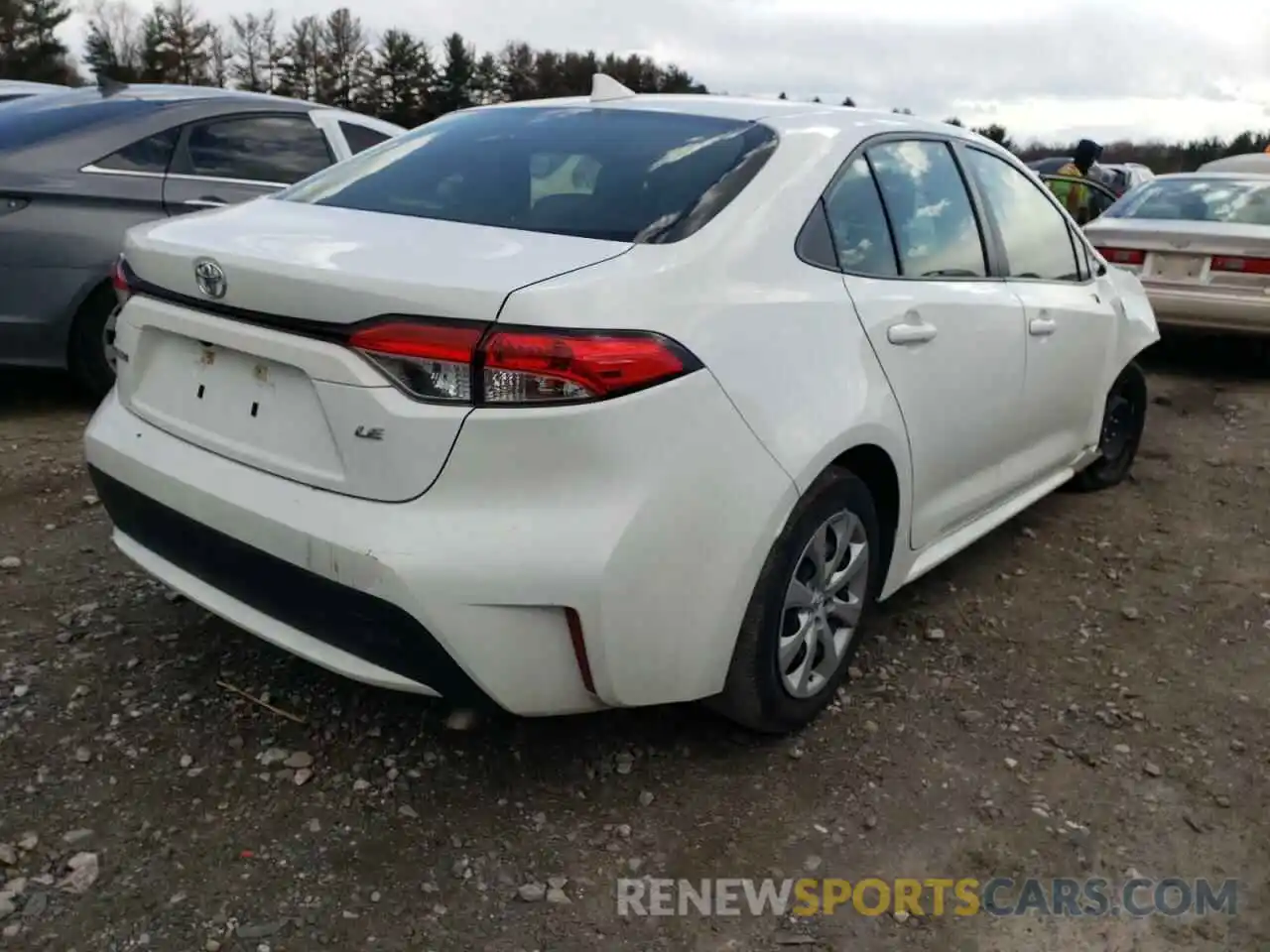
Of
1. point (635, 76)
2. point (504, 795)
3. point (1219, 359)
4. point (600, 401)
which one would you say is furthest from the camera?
point (635, 76)

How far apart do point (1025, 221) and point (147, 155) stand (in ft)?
12.5

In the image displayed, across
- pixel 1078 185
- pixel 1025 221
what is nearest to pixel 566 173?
pixel 1025 221

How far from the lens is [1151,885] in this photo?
2387mm

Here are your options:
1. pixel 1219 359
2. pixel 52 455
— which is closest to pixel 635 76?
pixel 1219 359

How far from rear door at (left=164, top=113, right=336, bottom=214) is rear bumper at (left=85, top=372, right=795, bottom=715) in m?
3.19

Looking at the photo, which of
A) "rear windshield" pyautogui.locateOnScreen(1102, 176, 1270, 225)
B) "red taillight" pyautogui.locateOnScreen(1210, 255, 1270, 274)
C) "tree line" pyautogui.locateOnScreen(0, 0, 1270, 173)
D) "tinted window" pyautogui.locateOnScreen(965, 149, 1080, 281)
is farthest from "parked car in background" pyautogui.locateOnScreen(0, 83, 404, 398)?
"tree line" pyautogui.locateOnScreen(0, 0, 1270, 173)

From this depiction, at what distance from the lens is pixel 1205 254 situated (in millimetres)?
6906

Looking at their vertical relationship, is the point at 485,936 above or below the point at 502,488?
below

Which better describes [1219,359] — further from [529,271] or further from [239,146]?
[529,271]

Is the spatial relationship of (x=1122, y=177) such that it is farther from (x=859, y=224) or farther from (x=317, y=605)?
(x=317, y=605)

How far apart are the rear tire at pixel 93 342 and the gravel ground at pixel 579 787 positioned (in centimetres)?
143

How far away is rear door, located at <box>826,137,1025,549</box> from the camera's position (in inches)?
111

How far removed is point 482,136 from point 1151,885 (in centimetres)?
244

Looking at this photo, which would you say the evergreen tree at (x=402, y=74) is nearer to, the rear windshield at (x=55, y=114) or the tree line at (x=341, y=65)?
the tree line at (x=341, y=65)
